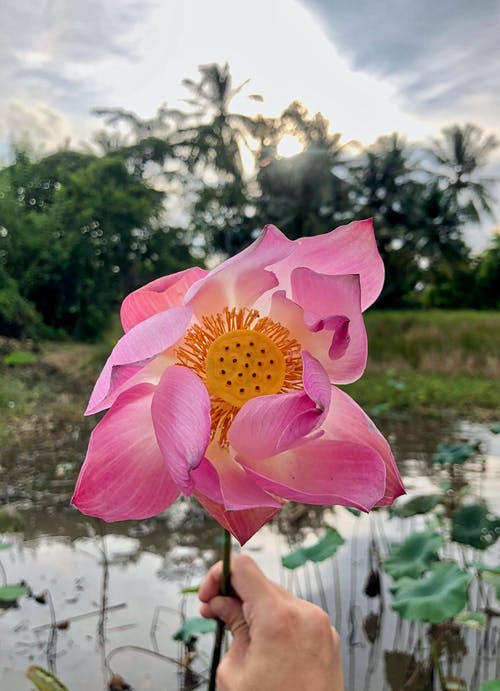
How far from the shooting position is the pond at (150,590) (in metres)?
1.37

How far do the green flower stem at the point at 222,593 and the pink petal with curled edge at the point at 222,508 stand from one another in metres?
0.02

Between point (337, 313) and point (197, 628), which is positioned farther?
point (197, 628)

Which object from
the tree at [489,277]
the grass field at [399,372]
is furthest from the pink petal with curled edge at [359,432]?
the tree at [489,277]

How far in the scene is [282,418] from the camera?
0.16m

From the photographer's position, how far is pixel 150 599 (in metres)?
1.64

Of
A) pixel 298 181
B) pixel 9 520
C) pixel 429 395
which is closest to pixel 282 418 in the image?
pixel 9 520

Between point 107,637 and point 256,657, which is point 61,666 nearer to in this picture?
point 107,637

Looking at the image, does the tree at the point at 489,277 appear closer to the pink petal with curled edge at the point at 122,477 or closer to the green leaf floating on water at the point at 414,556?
the green leaf floating on water at the point at 414,556

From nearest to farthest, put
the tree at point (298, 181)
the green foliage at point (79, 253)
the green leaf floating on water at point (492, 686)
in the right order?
the green leaf floating on water at point (492, 686), the green foliage at point (79, 253), the tree at point (298, 181)

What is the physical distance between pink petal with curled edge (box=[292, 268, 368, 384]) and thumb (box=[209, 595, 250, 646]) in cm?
13

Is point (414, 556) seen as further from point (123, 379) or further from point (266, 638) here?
point (123, 379)

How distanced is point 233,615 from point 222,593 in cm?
2

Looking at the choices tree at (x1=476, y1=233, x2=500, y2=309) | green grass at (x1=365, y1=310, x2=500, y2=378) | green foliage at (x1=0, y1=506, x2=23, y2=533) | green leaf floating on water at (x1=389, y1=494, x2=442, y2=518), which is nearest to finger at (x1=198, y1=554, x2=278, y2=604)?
green foliage at (x1=0, y1=506, x2=23, y2=533)

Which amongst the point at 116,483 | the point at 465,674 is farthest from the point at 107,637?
the point at 116,483
